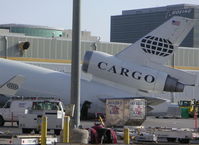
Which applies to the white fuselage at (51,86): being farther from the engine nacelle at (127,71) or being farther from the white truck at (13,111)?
the white truck at (13,111)

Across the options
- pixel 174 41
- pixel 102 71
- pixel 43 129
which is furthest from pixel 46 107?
pixel 43 129

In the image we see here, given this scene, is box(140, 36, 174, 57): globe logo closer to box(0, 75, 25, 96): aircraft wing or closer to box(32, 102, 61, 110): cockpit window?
box(0, 75, 25, 96): aircraft wing

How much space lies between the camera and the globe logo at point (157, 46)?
137 ft

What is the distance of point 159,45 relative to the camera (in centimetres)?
4197

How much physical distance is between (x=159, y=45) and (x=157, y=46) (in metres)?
0.15

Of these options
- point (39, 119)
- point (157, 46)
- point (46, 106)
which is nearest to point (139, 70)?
point (157, 46)

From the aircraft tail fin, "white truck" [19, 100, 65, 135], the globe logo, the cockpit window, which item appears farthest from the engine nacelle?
"white truck" [19, 100, 65, 135]

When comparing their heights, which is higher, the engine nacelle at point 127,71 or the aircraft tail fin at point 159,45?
the aircraft tail fin at point 159,45

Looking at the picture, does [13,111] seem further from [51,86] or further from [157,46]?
[157,46]

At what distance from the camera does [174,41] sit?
41656 millimetres

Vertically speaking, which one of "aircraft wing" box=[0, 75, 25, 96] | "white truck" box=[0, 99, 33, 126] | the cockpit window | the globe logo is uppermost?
the globe logo

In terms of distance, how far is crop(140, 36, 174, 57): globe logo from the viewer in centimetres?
4178

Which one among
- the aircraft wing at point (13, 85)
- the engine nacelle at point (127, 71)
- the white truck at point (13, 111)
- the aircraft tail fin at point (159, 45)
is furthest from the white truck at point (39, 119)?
the aircraft tail fin at point (159, 45)

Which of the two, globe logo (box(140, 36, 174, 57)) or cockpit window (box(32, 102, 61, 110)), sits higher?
globe logo (box(140, 36, 174, 57))
